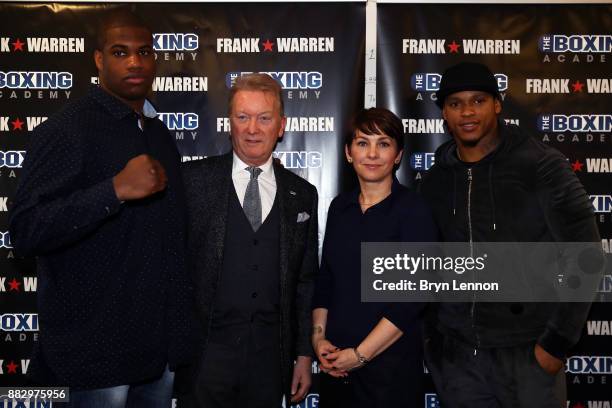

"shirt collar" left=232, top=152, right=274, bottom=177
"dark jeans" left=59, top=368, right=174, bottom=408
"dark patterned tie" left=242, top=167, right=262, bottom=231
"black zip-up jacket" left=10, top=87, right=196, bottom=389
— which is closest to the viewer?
"black zip-up jacket" left=10, top=87, right=196, bottom=389

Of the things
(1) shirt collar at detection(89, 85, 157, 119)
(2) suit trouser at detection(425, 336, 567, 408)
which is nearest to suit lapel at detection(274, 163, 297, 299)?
(1) shirt collar at detection(89, 85, 157, 119)

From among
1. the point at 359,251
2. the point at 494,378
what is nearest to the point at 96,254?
the point at 359,251

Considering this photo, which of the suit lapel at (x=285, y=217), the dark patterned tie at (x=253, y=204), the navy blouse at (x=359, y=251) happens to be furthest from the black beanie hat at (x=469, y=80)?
the dark patterned tie at (x=253, y=204)

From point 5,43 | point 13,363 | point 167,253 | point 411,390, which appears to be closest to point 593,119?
point 411,390

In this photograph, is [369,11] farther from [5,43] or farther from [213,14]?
[5,43]

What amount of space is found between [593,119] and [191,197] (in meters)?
2.42

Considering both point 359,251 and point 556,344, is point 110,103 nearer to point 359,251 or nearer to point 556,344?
point 359,251

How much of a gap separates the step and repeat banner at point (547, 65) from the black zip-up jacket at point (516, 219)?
85cm

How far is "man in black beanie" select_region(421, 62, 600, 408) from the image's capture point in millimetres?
2252

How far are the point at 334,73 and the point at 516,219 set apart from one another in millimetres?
1414

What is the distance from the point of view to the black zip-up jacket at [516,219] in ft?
7.41

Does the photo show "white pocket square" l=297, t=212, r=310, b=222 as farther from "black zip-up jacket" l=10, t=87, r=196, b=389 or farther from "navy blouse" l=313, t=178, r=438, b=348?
"black zip-up jacket" l=10, t=87, r=196, b=389

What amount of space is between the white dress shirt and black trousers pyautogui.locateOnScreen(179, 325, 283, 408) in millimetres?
510

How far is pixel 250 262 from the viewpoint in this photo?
2.20 metres
